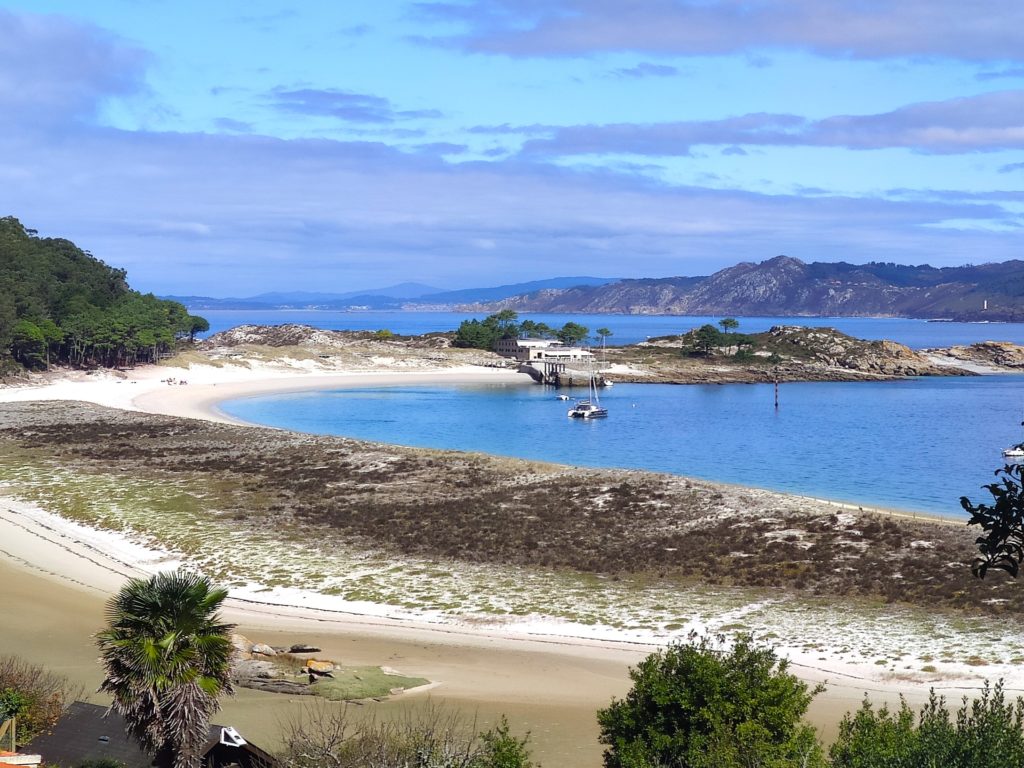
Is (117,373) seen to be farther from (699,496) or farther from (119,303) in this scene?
(699,496)

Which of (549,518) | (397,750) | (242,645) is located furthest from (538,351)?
(397,750)

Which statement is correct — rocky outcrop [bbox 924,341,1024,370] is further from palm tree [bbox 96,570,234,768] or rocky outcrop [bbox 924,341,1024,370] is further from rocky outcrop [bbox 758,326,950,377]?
palm tree [bbox 96,570,234,768]

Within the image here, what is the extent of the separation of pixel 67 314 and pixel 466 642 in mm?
83733

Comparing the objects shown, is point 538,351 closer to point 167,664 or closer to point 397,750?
point 397,750

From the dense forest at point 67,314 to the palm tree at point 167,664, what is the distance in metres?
78.9

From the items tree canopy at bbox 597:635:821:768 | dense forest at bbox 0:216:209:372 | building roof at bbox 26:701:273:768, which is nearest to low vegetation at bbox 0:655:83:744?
building roof at bbox 26:701:273:768

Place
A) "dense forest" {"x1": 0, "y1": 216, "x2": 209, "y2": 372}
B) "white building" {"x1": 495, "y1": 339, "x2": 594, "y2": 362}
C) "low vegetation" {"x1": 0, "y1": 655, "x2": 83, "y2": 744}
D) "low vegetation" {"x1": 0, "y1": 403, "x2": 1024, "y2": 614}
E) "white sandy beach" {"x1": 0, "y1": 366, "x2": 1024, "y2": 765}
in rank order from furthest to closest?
"white building" {"x1": 495, "y1": 339, "x2": 594, "y2": 362}
"dense forest" {"x1": 0, "y1": 216, "x2": 209, "y2": 372}
"low vegetation" {"x1": 0, "y1": 403, "x2": 1024, "y2": 614}
"white sandy beach" {"x1": 0, "y1": 366, "x2": 1024, "y2": 765}
"low vegetation" {"x1": 0, "y1": 655, "x2": 83, "y2": 744}

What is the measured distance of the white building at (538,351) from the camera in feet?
408

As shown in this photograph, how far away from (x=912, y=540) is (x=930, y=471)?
2946 cm

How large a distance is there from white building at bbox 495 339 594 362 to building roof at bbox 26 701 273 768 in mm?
106950

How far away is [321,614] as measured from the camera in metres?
24.3

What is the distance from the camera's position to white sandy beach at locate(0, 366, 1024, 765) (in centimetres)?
1912

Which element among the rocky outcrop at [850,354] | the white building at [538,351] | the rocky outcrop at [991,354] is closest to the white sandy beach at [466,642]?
the white building at [538,351]

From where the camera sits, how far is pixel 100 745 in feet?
50.5
